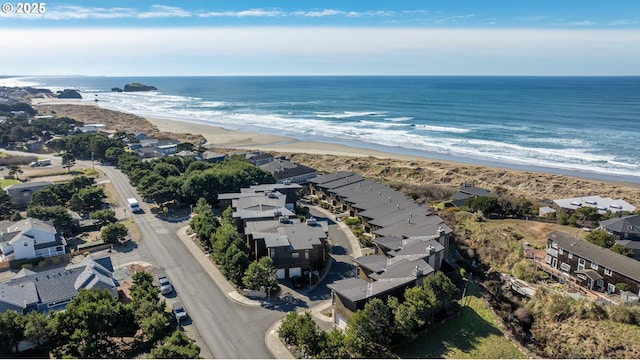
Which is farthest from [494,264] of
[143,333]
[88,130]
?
[88,130]

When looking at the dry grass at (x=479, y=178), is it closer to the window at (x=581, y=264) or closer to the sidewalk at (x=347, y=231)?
the sidewalk at (x=347, y=231)

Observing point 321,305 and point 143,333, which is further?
point 321,305

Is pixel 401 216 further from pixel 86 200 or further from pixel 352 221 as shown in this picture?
pixel 86 200

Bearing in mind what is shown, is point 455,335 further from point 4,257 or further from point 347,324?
point 4,257

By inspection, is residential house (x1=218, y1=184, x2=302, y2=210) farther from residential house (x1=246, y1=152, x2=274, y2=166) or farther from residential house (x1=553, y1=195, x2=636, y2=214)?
residential house (x1=553, y1=195, x2=636, y2=214)

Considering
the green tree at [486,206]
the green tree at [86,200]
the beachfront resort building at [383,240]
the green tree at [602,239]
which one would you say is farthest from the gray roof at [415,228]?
the green tree at [86,200]

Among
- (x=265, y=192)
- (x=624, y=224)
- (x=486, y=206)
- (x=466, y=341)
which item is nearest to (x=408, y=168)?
(x=486, y=206)
